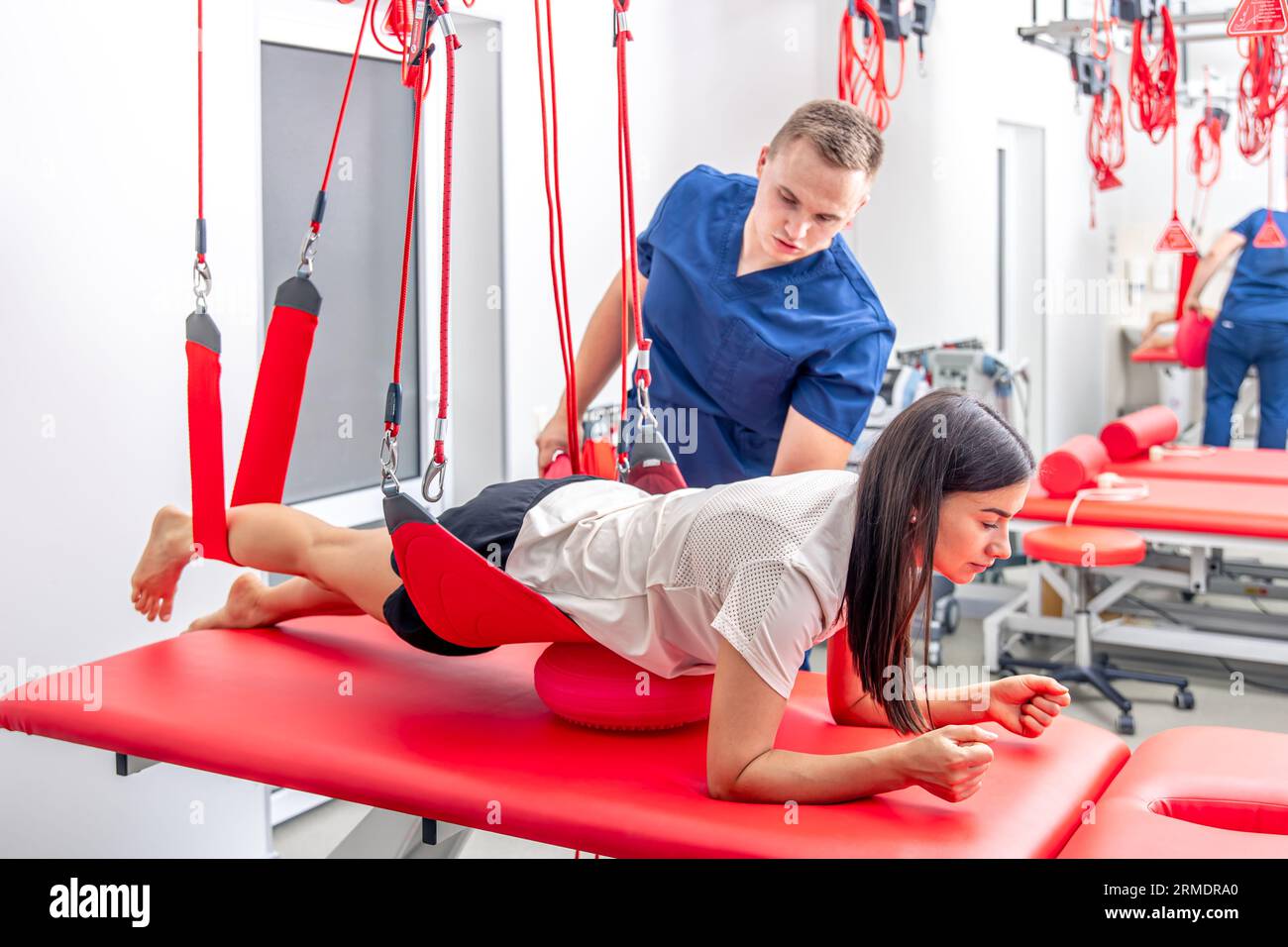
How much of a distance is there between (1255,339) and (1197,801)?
15.9ft

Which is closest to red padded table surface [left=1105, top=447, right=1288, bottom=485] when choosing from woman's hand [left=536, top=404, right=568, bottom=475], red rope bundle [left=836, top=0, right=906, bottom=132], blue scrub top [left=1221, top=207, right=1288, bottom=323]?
blue scrub top [left=1221, top=207, right=1288, bottom=323]

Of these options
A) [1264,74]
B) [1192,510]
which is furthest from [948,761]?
[1264,74]

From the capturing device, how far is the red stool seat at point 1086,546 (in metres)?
3.58

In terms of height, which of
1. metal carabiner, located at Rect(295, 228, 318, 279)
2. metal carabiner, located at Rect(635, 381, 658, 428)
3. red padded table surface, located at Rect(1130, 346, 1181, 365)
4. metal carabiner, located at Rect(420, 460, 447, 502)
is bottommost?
metal carabiner, located at Rect(420, 460, 447, 502)

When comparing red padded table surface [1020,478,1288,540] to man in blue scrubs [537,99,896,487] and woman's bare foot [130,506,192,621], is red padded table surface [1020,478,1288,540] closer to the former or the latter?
man in blue scrubs [537,99,896,487]

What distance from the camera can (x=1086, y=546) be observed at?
3.60m

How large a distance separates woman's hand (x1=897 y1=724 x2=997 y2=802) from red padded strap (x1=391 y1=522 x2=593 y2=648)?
0.45 m

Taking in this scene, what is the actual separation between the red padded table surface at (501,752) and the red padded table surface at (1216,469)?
9.63 ft

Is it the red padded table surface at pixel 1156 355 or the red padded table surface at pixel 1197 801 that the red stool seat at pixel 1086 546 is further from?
the red padded table surface at pixel 1156 355

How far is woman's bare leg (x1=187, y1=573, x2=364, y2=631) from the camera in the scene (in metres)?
2.13

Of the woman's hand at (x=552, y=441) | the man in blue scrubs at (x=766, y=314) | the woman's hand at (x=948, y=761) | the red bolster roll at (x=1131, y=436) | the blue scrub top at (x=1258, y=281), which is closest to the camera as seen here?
the woman's hand at (x=948, y=761)

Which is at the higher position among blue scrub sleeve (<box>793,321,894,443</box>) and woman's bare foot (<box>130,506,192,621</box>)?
blue scrub sleeve (<box>793,321,894,443</box>)

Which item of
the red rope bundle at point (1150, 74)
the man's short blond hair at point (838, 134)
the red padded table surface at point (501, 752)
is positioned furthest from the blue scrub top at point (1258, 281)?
the red padded table surface at point (501, 752)
